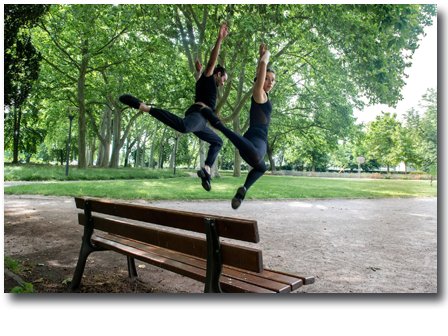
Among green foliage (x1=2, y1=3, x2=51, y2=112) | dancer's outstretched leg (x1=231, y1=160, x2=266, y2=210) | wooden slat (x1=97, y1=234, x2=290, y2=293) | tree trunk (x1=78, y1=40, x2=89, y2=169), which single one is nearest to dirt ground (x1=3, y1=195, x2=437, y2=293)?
wooden slat (x1=97, y1=234, x2=290, y2=293)

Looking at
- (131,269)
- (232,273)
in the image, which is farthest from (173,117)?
(131,269)

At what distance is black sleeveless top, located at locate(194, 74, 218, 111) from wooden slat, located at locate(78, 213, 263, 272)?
50.8 inches

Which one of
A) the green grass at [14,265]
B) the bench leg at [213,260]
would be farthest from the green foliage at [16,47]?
the bench leg at [213,260]

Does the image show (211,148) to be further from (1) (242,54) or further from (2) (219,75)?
(1) (242,54)

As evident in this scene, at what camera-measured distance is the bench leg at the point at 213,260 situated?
2.22m

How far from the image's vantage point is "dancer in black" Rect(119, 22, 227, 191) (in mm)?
2693

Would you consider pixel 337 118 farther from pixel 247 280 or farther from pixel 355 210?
pixel 247 280

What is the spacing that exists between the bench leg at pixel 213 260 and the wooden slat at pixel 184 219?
54 mm

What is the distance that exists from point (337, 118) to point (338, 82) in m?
2.38

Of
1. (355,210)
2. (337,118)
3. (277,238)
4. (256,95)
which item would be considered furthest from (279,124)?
(256,95)

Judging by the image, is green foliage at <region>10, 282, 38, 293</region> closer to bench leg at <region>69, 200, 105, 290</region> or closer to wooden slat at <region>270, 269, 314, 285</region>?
bench leg at <region>69, 200, 105, 290</region>

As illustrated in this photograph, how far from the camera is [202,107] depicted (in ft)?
9.27

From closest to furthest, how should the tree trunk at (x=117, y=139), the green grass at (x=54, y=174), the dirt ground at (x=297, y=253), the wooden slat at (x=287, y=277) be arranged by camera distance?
the wooden slat at (x=287, y=277), the dirt ground at (x=297, y=253), the tree trunk at (x=117, y=139), the green grass at (x=54, y=174)

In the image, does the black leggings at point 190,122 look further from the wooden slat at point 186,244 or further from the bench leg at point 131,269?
the bench leg at point 131,269
